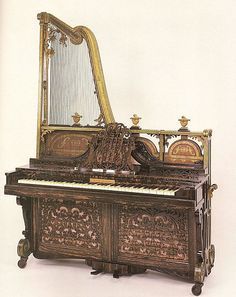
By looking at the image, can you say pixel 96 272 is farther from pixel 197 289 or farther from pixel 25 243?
pixel 197 289

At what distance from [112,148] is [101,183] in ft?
1.20

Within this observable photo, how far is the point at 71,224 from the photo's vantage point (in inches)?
217

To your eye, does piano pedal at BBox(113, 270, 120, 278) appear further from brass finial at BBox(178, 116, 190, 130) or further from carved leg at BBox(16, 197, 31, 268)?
brass finial at BBox(178, 116, 190, 130)

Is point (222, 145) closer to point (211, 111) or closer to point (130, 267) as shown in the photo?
point (211, 111)

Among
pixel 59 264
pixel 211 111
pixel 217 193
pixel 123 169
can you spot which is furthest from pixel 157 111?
pixel 59 264

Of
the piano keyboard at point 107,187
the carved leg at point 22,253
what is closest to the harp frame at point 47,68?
the piano keyboard at point 107,187

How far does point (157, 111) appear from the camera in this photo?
6520mm

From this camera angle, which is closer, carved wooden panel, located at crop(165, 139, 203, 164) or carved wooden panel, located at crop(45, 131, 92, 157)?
carved wooden panel, located at crop(165, 139, 203, 164)

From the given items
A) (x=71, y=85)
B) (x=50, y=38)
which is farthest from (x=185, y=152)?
(x=50, y=38)

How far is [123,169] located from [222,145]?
4.92ft

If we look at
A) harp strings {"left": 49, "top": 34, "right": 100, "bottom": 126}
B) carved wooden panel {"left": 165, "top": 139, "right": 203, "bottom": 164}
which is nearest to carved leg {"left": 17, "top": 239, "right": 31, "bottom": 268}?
harp strings {"left": 49, "top": 34, "right": 100, "bottom": 126}

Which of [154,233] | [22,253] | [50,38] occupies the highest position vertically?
[50,38]

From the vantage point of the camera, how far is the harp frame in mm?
5449

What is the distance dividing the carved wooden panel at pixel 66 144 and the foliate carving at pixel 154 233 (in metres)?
0.70
